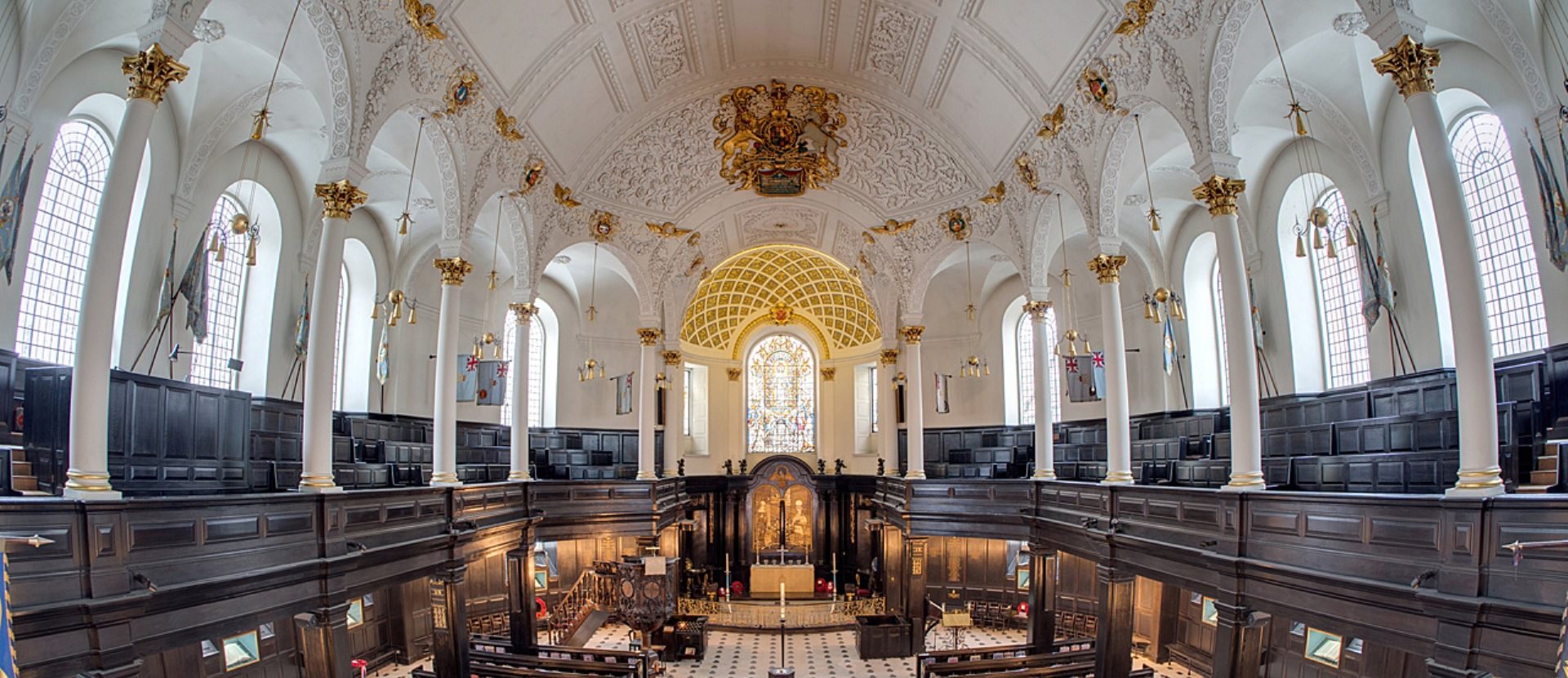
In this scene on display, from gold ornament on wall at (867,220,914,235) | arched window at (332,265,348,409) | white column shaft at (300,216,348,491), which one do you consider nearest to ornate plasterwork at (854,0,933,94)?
gold ornament on wall at (867,220,914,235)

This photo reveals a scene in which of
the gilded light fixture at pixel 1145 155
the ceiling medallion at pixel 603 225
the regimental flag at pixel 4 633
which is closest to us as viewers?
the regimental flag at pixel 4 633

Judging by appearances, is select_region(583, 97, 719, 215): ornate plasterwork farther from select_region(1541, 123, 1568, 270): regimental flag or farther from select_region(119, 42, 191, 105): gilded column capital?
select_region(1541, 123, 1568, 270): regimental flag

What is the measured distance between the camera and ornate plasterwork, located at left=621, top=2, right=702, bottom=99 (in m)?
19.1

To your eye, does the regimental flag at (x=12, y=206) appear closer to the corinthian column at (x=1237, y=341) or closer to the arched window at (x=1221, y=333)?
the corinthian column at (x=1237, y=341)

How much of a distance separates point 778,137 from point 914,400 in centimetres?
891

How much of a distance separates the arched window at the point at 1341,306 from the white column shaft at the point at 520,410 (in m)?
18.9

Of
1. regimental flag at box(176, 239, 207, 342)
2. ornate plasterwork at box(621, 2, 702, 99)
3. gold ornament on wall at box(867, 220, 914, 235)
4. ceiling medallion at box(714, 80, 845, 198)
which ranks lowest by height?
regimental flag at box(176, 239, 207, 342)

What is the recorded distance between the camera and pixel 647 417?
2530 cm

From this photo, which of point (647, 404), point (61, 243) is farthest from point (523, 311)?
point (61, 243)

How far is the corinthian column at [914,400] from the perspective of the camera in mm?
24266

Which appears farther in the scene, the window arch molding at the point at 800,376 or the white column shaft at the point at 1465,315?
the window arch molding at the point at 800,376

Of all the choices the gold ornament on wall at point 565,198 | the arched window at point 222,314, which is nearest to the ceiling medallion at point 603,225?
the gold ornament on wall at point 565,198

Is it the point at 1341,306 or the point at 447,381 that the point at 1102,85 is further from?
the point at 447,381

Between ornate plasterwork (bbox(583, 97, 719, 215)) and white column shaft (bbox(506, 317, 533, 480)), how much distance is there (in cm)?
483
